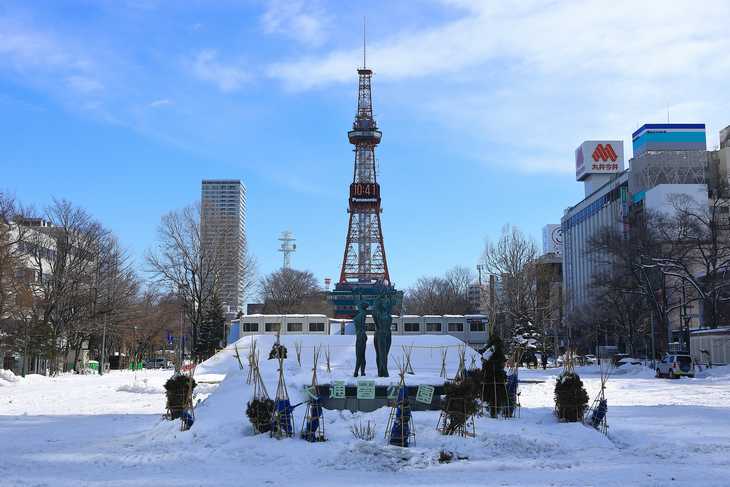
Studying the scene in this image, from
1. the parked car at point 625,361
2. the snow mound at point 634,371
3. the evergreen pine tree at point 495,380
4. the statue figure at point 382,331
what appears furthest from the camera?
the parked car at point 625,361

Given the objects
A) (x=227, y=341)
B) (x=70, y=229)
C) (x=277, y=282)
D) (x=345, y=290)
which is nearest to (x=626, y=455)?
(x=70, y=229)

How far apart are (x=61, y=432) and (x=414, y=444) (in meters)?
7.86

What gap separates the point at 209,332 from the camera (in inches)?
2323

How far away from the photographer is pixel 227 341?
66.5 meters

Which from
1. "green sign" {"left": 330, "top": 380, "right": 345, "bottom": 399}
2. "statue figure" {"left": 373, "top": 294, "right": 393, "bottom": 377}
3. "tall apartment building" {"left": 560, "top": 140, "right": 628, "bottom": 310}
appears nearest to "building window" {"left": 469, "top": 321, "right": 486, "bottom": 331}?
"tall apartment building" {"left": 560, "top": 140, "right": 628, "bottom": 310}

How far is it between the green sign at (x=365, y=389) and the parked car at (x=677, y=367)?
26562 millimetres

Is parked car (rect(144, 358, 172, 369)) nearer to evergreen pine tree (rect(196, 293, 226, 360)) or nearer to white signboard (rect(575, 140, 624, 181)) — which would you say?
evergreen pine tree (rect(196, 293, 226, 360))

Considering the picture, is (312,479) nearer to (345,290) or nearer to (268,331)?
(268,331)

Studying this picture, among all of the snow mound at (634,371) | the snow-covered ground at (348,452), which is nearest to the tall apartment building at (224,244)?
the snow mound at (634,371)

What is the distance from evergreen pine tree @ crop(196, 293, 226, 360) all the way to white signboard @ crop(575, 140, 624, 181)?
251ft

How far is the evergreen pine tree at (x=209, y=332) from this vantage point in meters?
58.0

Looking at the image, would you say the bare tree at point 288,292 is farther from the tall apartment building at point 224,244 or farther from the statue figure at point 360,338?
the statue figure at point 360,338

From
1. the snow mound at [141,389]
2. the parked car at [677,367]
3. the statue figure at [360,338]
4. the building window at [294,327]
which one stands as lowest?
the snow mound at [141,389]

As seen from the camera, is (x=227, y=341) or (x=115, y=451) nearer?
(x=115, y=451)
